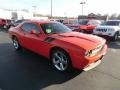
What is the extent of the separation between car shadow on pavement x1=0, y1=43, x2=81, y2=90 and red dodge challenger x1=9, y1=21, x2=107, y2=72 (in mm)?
346

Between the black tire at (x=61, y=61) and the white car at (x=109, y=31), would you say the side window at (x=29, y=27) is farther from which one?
the white car at (x=109, y=31)

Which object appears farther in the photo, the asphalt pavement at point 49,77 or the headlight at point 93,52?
A: the headlight at point 93,52

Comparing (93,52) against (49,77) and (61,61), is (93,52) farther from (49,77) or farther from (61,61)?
(49,77)

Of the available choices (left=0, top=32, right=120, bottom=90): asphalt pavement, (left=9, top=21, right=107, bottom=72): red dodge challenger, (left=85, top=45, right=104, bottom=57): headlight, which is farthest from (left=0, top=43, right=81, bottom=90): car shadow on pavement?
(left=85, top=45, right=104, bottom=57): headlight

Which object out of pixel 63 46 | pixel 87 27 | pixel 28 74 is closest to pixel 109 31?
pixel 87 27

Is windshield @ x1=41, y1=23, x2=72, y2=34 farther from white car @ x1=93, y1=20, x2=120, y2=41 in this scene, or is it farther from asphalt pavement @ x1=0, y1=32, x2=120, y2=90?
white car @ x1=93, y1=20, x2=120, y2=41

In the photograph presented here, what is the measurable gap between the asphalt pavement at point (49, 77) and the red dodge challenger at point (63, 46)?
31cm

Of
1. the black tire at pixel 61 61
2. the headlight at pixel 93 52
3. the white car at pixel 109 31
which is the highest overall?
the white car at pixel 109 31

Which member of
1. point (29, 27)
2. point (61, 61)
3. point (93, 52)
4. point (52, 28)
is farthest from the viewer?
point (29, 27)

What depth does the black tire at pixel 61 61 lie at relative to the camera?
15.9 ft

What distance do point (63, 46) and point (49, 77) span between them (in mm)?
972

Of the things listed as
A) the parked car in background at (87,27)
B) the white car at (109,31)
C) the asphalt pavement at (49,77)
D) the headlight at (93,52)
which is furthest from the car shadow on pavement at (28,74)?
the parked car in background at (87,27)

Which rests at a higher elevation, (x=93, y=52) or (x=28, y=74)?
(x=93, y=52)

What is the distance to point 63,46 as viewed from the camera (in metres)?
4.79
